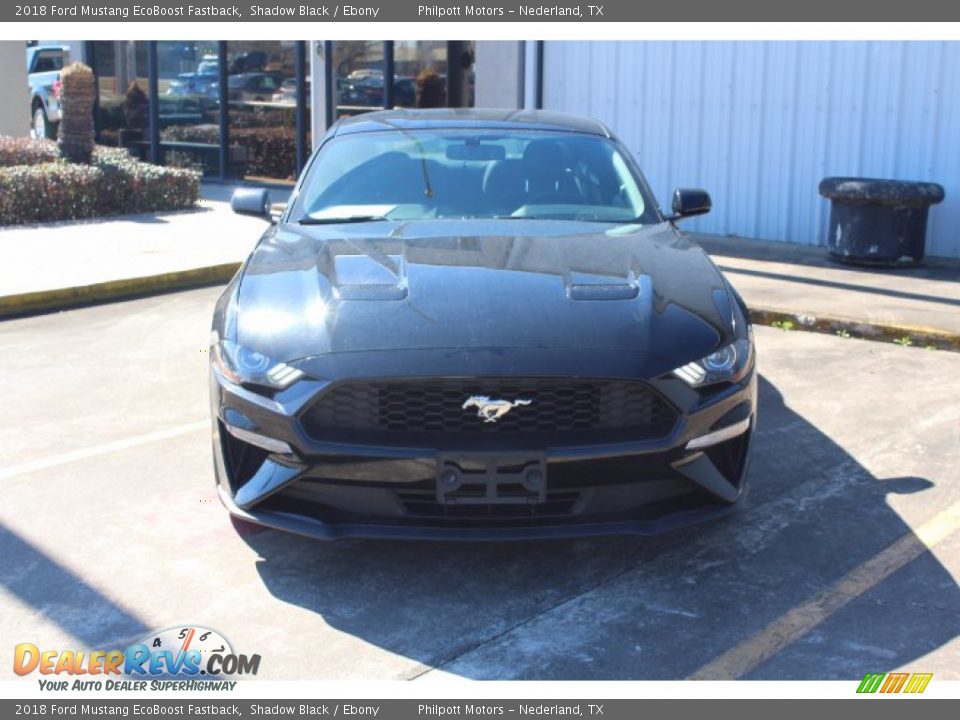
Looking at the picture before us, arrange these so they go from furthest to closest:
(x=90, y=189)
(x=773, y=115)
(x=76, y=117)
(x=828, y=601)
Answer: (x=76, y=117) → (x=90, y=189) → (x=773, y=115) → (x=828, y=601)

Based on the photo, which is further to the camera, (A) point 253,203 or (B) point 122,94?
(B) point 122,94

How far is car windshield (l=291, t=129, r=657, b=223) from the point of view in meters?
5.72

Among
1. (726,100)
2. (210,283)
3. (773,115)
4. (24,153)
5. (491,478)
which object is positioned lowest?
(210,283)

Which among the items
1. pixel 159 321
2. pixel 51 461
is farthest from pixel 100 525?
pixel 159 321

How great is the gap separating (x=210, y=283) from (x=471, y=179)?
17.4 feet

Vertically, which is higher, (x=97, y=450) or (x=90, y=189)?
(x=90, y=189)

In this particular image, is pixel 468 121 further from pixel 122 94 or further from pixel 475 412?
pixel 122 94

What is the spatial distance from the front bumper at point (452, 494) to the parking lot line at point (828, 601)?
1.54 feet

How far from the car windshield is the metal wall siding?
626 cm

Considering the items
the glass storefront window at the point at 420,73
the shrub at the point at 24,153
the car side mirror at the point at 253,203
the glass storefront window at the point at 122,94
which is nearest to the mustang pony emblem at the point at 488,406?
the car side mirror at the point at 253,203

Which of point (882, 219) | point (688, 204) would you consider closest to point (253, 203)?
point (688, 204)

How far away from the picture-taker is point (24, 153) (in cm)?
1551

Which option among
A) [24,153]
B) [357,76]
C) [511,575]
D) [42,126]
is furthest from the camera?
[42,126]

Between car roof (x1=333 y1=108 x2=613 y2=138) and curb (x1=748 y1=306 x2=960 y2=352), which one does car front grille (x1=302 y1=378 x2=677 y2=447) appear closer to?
car roof (x1=333 y1=108 x2=613 y2=138)
